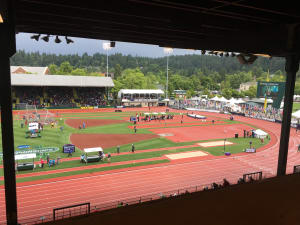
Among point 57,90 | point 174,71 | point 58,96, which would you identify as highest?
point 174,71

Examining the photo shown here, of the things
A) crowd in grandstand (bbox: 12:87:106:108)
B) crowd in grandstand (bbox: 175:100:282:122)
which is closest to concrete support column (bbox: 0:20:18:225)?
crowd in grandstand (bbox: 175:100:282:122)

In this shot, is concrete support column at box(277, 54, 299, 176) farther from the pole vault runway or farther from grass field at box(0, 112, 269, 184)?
grass field at box(0, 112, 269, 184)

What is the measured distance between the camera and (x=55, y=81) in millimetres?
54250

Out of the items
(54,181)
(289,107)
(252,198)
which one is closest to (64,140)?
(54,181)

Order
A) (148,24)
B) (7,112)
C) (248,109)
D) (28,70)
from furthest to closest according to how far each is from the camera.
A: (28,70) < (248,109) < (148,24) < (7,112)

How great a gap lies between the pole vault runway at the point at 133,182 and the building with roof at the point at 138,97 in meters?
42.1

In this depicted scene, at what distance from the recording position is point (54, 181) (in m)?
16.2

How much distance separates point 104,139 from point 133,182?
11.9 meters

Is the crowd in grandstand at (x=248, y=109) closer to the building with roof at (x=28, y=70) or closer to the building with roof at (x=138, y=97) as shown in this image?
the building with roof at (x=138, y=97)

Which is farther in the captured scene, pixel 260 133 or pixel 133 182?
pixel 260 133

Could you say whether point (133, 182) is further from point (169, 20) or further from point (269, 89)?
point (269, 89)

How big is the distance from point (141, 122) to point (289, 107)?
2915 cm

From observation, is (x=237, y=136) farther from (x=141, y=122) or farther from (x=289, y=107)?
(x=289, y=107)

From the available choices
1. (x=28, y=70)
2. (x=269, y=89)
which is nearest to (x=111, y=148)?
(x=269, y=89)
